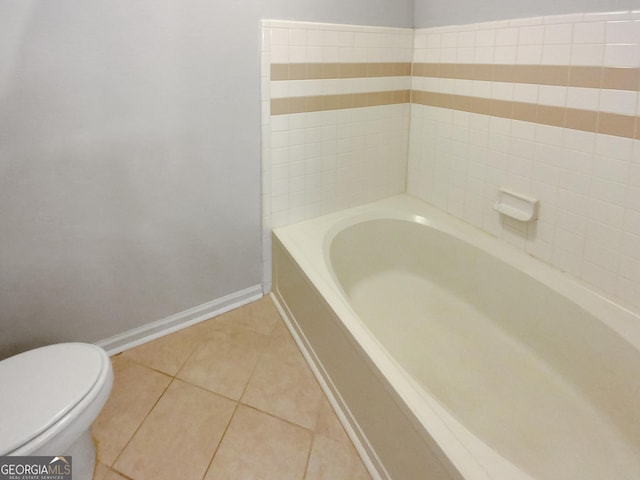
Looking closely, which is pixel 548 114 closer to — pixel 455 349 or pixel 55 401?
pixel 455 349

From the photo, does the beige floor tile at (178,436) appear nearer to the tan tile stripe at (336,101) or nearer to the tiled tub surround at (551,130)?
the tan tile stripe at (336,101)

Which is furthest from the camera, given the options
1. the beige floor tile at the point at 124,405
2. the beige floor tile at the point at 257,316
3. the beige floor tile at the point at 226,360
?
the beige floor tile at the point at 257,316

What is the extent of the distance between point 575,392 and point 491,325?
1.27 ft

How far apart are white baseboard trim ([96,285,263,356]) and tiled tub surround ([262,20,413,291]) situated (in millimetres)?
142

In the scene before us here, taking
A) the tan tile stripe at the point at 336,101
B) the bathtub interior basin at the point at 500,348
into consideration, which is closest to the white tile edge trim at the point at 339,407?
the bathtub interior basin at the point at 500,348

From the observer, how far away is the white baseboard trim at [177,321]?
1685 millimetres

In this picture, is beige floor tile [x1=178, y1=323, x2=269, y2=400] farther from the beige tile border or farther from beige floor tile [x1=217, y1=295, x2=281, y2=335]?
the beige tile border

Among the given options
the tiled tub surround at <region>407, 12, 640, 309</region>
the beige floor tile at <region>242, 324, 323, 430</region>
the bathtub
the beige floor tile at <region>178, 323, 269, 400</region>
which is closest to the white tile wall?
the tiled tub surround at <region>407, 12, 640, 309</region>

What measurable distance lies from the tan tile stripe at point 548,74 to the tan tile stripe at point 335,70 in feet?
0.57

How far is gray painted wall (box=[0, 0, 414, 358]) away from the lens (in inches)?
50.1

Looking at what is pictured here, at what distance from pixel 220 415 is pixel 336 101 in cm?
143

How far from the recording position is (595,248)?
141cm

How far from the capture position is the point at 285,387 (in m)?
1.53

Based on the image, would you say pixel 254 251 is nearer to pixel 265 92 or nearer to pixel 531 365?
pixel 265 92
